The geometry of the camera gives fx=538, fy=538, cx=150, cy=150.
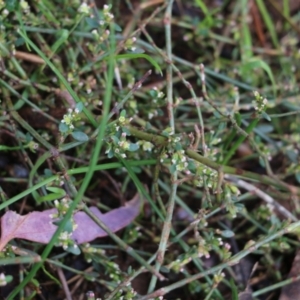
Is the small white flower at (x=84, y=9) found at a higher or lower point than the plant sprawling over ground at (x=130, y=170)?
higher

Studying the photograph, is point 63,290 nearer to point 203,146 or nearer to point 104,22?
point 203,146

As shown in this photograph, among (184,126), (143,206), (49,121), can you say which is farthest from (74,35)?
(143,206)

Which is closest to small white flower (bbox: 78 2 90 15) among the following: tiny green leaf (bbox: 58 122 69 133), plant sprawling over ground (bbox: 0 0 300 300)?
plant sprawling over ground (bbox: 0 0 300 300)

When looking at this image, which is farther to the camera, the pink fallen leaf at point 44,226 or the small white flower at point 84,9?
the small white flower at point 84,9

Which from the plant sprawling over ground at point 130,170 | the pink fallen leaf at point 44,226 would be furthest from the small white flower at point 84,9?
the pink fallen leaf at point 44,226

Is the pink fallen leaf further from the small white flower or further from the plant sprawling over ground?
the small white flower

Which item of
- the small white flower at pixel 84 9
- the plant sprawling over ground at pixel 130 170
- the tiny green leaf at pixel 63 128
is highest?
the small white flower at pixel 84 9

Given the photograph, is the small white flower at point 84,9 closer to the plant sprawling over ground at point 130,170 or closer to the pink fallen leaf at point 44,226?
the plant sprawling over ground at point 130,170

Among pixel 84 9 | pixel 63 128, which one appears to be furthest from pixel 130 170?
pixel 84 9
